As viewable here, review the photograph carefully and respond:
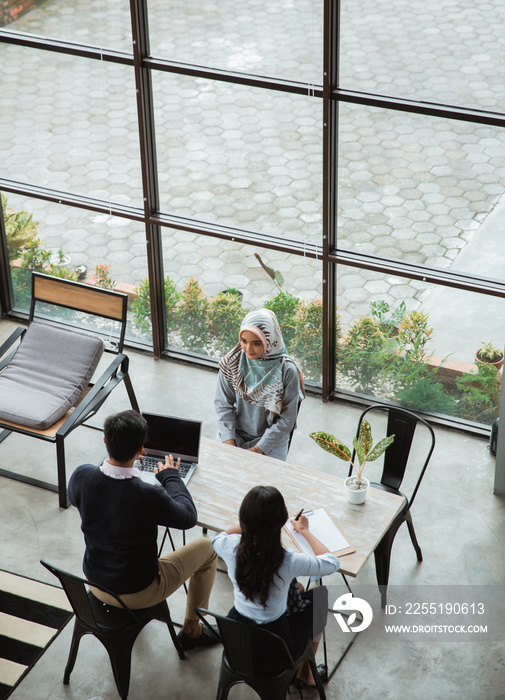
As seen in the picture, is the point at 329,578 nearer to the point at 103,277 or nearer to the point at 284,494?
the point at 284,494

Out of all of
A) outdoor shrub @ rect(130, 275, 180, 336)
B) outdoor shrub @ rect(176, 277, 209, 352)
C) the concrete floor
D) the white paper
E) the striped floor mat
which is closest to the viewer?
the white paper

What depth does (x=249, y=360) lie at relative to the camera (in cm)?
427

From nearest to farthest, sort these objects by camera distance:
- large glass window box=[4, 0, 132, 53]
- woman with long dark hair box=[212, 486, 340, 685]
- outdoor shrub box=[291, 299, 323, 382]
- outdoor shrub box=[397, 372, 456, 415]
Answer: woman with long dark hair box=[212, 486, 340, 685], large glass window box=[4, 0, 132, 53], outdoor shrub box=[397, 372, 456, 415], outdoor shrub box=[291, 299, 323, 382]

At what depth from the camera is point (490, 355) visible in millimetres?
4941

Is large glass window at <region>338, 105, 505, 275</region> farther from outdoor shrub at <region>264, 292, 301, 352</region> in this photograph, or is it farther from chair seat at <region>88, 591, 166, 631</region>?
chair seat at <region>88, 591, 166, 631</region>

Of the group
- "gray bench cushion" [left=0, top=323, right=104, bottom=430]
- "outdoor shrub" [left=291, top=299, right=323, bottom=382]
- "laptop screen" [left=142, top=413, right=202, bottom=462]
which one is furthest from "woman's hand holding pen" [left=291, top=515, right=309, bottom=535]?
"outdoor shrub" [left=291, top=299, right=323, bottom=382]

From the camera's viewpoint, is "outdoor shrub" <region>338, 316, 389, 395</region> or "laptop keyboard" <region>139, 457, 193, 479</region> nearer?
"laptop keyboard" <region>139, 457, 193, 479</region>

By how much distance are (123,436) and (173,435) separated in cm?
71

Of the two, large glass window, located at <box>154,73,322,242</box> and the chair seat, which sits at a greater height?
large glass window, located at <box>154,73,322,242</box>

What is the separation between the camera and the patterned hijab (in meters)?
4.14

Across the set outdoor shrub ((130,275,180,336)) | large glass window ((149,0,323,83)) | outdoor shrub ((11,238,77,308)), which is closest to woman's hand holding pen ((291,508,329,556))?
large glass window ((149,0,323,83))

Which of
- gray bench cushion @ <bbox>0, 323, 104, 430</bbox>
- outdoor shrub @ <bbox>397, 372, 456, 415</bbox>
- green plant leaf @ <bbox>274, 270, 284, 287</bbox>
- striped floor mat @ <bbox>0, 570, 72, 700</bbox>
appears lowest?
striped floor mat @ <bbox>0, 570, 72, 700</bbox>

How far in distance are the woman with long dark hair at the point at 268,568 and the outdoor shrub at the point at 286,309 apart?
7.73ft

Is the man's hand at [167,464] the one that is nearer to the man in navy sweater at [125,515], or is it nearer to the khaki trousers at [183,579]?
the man in navy sweater at [125,515]
